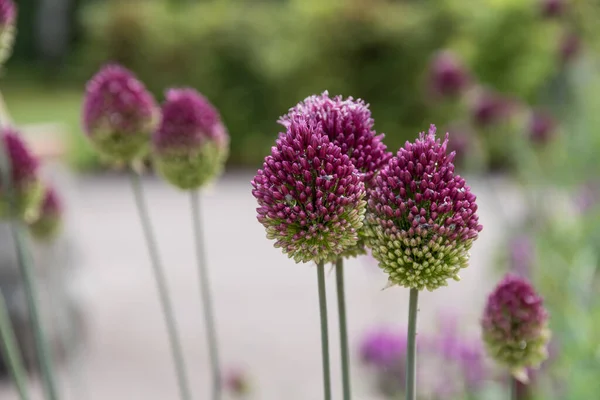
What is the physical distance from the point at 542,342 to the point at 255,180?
603mm

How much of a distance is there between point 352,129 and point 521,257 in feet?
7.62

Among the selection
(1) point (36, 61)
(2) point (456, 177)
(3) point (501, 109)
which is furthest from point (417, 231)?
(1) point (36, 61)

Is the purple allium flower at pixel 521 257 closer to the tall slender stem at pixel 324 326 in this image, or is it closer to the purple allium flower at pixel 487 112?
the purple allium flower at pixel 487 112

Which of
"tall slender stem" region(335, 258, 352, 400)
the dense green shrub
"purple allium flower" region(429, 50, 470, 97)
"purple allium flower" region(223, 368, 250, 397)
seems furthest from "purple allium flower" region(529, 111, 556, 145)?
the dense green shrub

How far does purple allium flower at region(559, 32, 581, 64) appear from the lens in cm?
386

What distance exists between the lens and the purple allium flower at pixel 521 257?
297 cm

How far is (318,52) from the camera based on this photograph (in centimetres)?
981

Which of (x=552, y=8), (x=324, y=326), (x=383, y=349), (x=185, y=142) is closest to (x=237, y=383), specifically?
(x=383, y=349)

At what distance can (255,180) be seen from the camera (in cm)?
85

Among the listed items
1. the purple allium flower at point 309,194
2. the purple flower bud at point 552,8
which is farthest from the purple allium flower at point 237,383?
the purple flower bud at point 552,8

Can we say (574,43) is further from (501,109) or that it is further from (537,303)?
(537,303)

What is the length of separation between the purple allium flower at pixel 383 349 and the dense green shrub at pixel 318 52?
19.7ft

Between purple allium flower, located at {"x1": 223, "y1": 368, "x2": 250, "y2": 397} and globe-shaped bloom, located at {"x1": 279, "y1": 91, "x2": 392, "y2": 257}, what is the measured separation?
163 cm

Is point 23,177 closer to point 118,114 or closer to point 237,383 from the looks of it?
point 118,114
